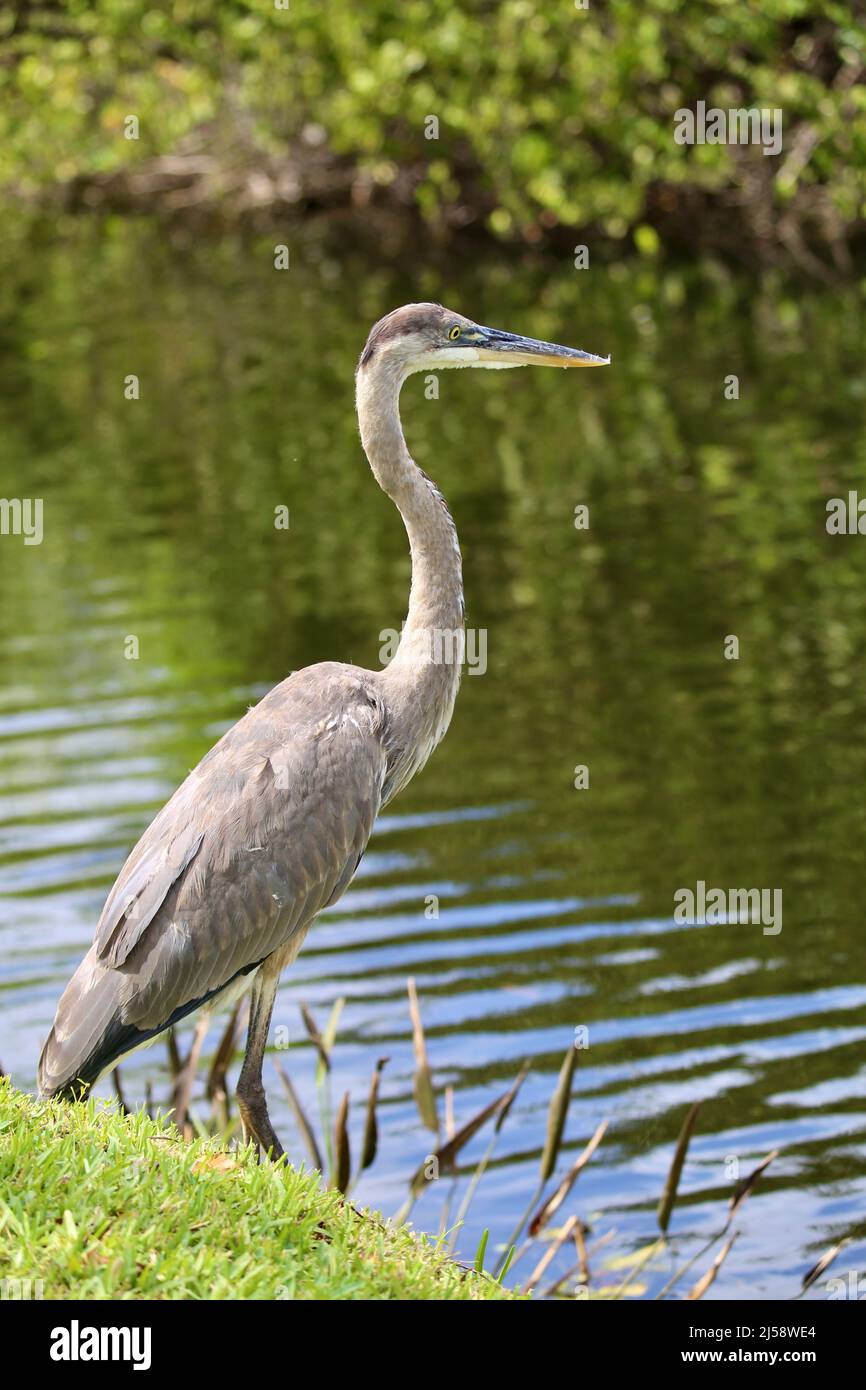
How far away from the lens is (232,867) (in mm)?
6117

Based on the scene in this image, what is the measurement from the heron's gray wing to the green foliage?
15.7m

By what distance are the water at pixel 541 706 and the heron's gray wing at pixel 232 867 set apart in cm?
170

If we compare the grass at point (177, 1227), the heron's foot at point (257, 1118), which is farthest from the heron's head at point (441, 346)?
the grass at point (177, 1227)

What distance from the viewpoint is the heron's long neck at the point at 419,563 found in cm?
648

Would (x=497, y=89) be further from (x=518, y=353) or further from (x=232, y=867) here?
(x=232, y=867)

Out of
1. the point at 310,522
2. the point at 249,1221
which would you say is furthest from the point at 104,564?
the point at 249,1221

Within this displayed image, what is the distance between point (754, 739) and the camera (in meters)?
11.5

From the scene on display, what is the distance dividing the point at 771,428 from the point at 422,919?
989 centimetres

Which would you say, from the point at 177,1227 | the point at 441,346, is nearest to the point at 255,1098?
the point at 177,1227

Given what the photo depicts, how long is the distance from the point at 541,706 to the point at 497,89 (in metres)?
13.7

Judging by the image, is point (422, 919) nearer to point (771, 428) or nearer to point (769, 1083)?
point (769, 1083)

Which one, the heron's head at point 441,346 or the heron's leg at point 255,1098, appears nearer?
the heron's leg at point 255,1098

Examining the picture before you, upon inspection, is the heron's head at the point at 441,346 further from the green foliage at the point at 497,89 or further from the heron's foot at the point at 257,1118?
the green foliage at the point at 497,89

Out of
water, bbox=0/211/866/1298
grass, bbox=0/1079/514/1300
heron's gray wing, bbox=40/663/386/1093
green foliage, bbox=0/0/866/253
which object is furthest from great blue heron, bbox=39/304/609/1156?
green foliage, bbox=0/0/866/253
